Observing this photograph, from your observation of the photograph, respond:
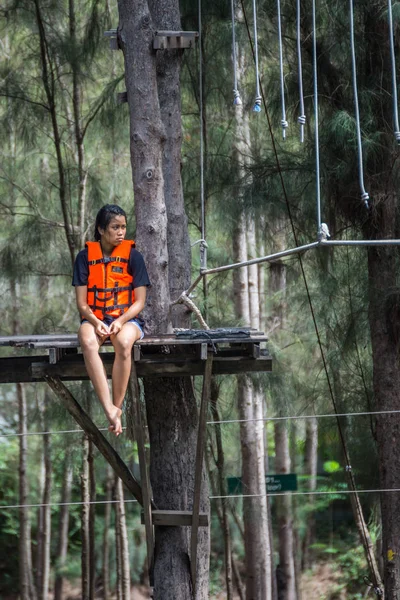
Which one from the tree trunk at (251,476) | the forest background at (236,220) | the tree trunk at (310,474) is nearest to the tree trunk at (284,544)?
the forest background at (236,220)

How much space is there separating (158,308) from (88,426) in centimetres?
72

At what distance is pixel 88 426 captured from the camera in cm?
442

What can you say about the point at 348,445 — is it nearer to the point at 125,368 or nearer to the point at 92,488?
the point at 92,488

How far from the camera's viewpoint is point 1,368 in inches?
179

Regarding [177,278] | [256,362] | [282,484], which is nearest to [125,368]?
[256,362]

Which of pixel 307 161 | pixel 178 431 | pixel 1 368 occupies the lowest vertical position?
pixel 178 431

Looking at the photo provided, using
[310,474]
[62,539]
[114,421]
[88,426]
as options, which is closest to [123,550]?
[62,539]

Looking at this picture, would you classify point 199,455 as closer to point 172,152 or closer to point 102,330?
point 102,330

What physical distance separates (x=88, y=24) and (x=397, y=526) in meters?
4.78

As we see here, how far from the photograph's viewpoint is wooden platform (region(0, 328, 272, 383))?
4086 mm

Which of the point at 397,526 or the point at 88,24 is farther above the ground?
the point at 88,24

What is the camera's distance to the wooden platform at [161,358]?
4.09m

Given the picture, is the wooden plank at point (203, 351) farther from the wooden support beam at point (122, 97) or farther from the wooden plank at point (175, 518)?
the wooden support beam at point (122, 97)

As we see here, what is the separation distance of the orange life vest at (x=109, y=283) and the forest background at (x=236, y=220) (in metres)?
1.46
